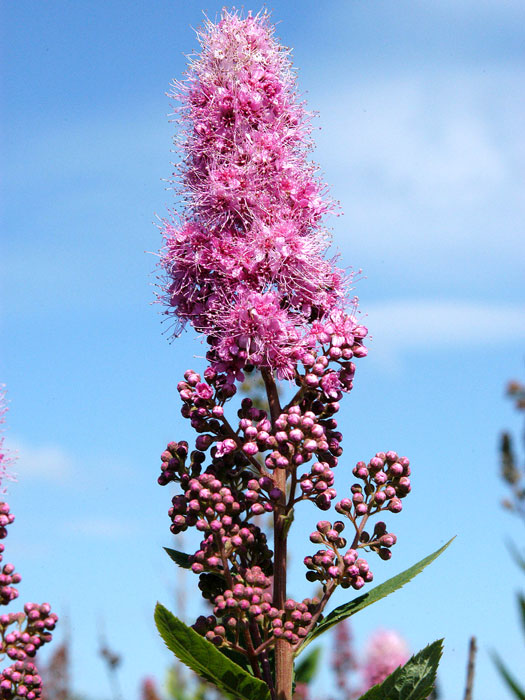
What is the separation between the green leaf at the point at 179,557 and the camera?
175 inches

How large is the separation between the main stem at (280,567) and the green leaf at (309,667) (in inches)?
109

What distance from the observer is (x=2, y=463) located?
4.90 m

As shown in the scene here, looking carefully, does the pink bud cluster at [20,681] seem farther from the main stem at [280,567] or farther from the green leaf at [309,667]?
the green leaf at [309,667]

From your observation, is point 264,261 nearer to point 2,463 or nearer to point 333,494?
point 333,494

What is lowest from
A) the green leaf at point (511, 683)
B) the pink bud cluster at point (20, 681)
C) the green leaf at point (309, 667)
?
the green leaf at point (511, 683)

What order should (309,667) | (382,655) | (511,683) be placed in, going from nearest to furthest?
(511,683) < (309,667) < (382,655)

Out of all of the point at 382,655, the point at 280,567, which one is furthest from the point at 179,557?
the point at 382,655

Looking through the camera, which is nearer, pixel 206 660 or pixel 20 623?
pixel 206 660

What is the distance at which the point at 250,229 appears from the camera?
455cm

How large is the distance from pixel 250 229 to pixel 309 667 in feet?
12.5

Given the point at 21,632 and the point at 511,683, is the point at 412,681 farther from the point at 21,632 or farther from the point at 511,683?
the point at 21,632

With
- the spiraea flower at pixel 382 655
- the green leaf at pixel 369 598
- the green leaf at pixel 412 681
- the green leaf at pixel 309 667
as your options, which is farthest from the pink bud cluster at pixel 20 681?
the spiraea flower at pixel 382 655

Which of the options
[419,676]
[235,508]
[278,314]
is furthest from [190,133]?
[419,676]

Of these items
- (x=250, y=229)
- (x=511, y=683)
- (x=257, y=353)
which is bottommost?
(x=511, y=683)
